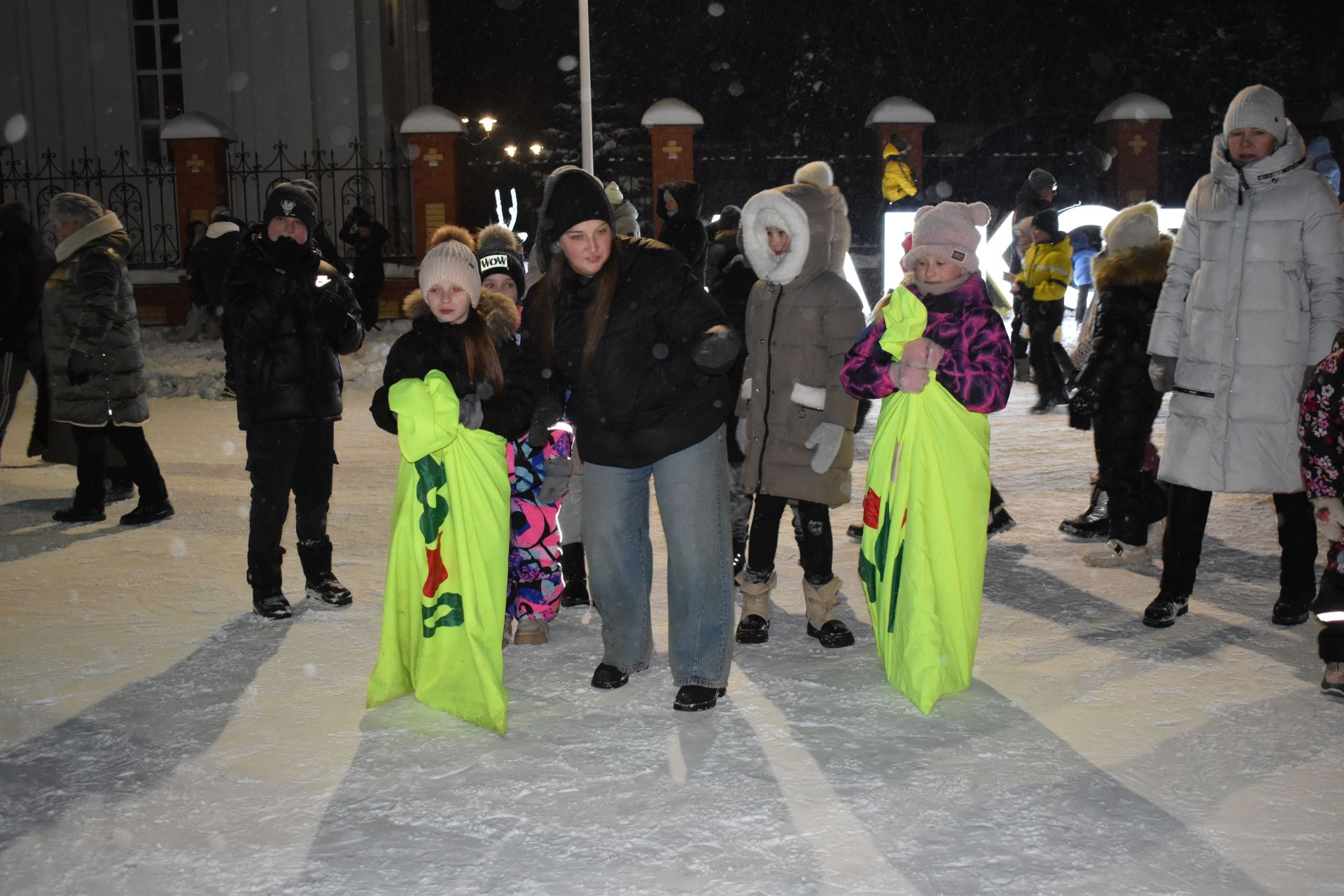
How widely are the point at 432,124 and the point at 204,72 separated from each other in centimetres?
437

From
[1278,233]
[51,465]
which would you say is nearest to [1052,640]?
[1278,233]

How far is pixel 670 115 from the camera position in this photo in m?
17.3

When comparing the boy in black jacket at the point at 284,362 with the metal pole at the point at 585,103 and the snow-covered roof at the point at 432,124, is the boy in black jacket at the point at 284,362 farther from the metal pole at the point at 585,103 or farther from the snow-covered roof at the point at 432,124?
the snow-covered roof at the point at 432,124

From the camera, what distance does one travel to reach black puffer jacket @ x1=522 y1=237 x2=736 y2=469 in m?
3.89

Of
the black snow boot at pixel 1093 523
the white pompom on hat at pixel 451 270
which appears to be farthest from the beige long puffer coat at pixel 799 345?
the black snow boot at pixel 1093 523

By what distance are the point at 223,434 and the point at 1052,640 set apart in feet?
24.1

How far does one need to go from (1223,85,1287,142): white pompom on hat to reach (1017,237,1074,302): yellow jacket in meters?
5.79

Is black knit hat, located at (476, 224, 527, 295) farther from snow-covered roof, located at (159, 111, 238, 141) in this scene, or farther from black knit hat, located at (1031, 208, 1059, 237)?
snow-covered roof, located at (159, 111, 238, 141)

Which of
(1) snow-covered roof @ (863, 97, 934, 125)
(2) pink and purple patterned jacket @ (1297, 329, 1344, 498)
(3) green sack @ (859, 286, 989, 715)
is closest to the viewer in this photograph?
(2) pink and purple patterned jacket @ (1297, 329, 1344, 498)

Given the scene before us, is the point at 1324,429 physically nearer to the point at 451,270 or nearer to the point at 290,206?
the point at 451,270

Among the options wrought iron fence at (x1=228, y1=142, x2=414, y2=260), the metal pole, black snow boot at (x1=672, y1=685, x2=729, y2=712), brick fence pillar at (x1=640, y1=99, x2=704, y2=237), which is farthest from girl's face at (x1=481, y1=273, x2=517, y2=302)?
brick fence pillar at (x1=640, y1=99, x2=704, y2=237)

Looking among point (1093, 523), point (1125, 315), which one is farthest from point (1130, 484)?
point (1125, 315)

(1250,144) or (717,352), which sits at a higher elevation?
(1250,144)

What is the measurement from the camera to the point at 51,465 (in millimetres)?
8594
